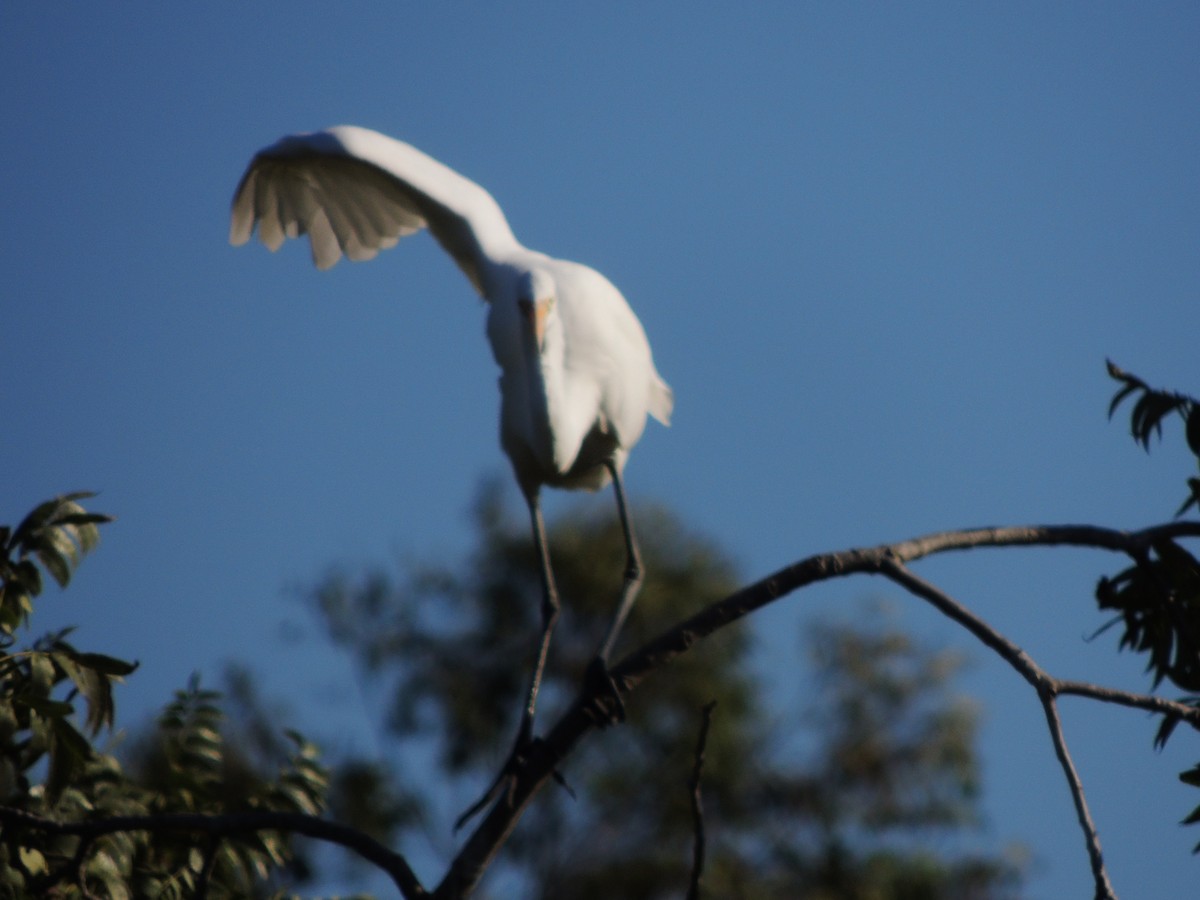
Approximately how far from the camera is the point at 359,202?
5531mm

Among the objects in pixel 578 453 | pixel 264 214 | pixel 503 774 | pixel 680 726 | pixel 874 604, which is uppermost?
pixel 874 604

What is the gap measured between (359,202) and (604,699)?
8.61ft

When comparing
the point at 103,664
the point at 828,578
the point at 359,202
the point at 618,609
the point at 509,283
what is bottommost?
the point at 103,664

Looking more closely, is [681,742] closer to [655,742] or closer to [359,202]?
[655,742]

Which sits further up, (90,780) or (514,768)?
(514,768)

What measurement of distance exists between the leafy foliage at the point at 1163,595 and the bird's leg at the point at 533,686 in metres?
1.22

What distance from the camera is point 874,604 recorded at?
598 inches

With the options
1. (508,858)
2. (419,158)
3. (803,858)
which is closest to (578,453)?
(419,158)

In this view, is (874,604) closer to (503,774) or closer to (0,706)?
(503,774)

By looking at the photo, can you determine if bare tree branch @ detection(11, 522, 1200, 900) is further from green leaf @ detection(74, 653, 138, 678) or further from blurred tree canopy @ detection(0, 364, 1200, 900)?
blurred tree canopy @ detection(0, 364, 1200, 900)

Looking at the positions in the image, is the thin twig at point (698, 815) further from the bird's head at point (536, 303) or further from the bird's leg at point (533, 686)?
the bird's head at point (536, 303)

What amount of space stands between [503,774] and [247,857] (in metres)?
0.93

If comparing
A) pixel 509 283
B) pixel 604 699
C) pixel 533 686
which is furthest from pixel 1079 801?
pixel 509 283

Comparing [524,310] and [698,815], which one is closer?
[698,815]
